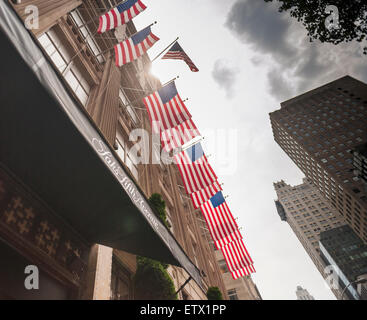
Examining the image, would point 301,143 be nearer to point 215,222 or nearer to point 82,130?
point 215,222

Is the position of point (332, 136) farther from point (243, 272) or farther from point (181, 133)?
point (181, 133)

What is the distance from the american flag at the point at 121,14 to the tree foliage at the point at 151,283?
33.2 feet

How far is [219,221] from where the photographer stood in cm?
1378

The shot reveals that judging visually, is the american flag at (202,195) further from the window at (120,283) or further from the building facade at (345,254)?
the building facade at (345,254)

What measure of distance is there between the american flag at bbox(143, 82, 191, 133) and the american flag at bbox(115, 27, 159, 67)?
1.99m

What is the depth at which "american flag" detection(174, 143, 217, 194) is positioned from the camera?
12.9m

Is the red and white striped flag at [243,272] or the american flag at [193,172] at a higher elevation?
the american flag at [193,172]

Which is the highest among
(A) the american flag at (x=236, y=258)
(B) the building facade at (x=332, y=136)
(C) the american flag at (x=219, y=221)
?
(B) the building facade at (x=332, y=136)

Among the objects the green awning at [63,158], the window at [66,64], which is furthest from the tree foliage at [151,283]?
the window at [66,64]

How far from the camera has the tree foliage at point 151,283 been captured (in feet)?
23.0

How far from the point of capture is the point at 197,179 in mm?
12969

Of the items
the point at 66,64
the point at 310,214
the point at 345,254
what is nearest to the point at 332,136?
the point at 345,254

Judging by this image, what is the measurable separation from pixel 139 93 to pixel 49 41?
9257 mm
